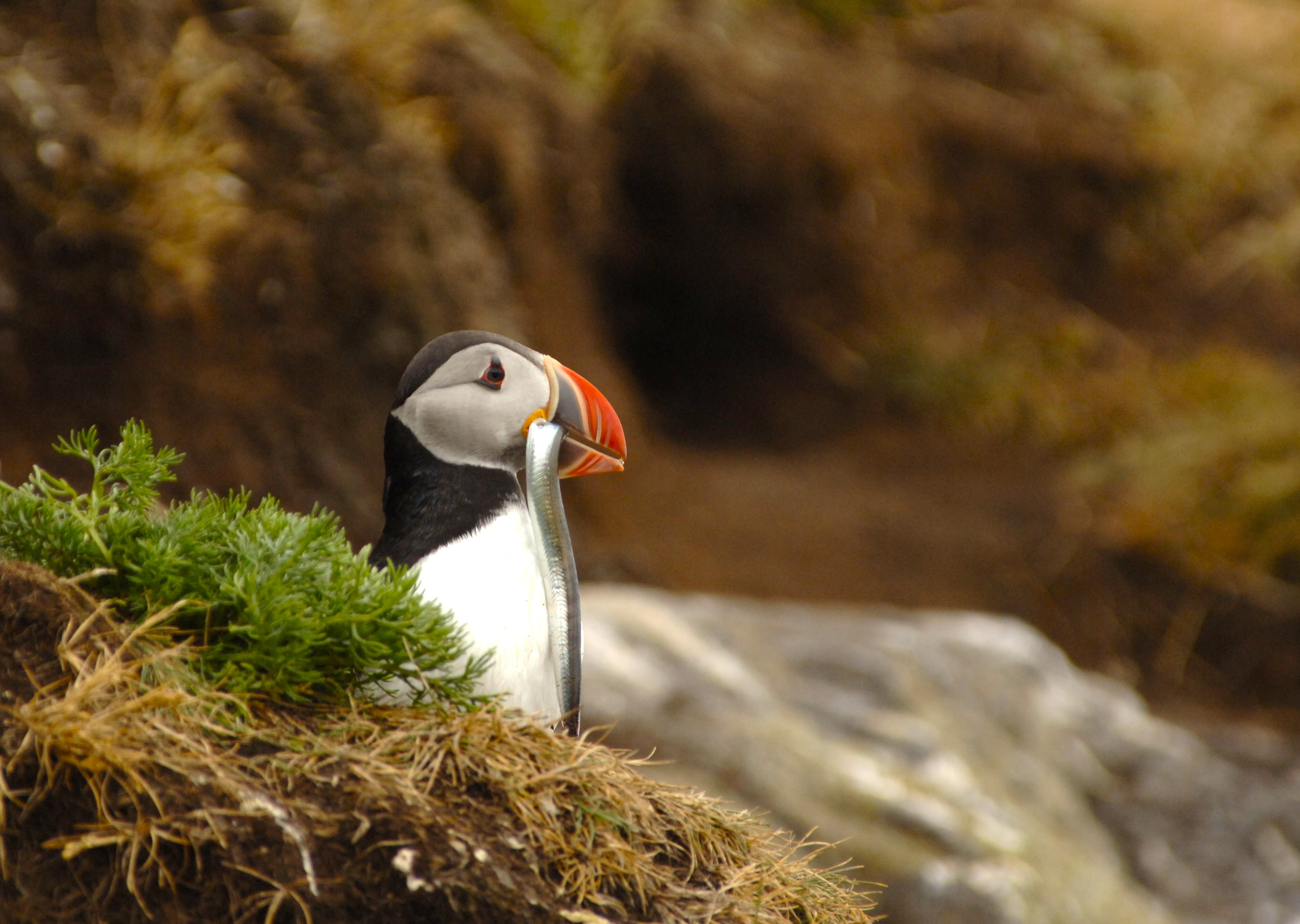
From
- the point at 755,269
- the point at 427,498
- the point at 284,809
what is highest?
the point at 427,498

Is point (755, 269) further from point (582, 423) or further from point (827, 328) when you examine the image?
point (582, 423)

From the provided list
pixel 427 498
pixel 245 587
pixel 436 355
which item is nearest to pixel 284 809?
pixel 245 587

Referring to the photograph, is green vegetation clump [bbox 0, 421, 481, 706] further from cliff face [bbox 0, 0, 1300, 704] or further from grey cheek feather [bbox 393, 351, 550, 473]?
cliff face [bbox 0, 0, 1300, 704]

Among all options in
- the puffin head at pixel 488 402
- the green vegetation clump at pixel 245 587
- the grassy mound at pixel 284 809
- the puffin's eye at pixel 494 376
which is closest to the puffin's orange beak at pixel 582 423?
the puffin head at pixel 488 402

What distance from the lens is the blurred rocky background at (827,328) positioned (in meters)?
5.08

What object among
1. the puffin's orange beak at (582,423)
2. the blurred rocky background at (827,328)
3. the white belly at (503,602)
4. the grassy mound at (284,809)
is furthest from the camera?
the blurred rocky background at (827,328)

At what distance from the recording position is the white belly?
2270mm

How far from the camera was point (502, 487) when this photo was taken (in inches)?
98.4

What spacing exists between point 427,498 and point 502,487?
16 cm

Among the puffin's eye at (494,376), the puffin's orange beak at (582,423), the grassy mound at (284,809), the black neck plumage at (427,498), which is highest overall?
the puffin's eye at (494,376)

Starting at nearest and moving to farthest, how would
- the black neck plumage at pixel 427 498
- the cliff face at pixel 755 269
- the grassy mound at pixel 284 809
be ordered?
the grassy mound at pixel 284 809, the black neck plumage at pixel 427 498, the cliff face at pixel 755 269

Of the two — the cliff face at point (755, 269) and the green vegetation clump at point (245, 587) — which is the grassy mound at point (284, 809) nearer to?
the green vegetation clump at point (245, 587)

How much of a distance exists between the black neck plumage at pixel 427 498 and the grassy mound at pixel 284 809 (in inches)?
16.8

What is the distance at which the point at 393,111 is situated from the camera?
629cm
